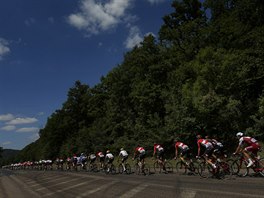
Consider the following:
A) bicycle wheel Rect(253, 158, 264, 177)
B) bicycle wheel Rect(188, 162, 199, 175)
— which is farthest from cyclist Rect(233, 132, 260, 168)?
bicycle wheel Rect(188, 162, 199, 175)

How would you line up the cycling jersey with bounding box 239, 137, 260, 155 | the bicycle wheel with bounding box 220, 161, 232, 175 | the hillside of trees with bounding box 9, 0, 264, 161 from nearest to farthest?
the cycling jersey with bounding box 239, 137, 260, 155
the bicycle wheel with bounding box 220, 161, 232, 175
the hillside of trees with bounding box 9, 0, 264, 161

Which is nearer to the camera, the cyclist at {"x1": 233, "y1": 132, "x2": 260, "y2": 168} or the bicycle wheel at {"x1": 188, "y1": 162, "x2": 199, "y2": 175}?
the cyclist at {"x1": 233, "y1": 132, "x2": 260, "y2": 168}

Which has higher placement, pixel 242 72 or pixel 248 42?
pixel 248 42

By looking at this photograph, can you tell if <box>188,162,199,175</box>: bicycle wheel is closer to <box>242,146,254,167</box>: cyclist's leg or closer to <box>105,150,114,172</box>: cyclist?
A: <box>242,146,254,167</box>: cyclist's leg

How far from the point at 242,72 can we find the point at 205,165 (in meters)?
19.1

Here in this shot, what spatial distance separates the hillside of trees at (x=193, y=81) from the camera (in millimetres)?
37281

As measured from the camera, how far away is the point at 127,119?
63.2m

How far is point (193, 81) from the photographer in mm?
45281

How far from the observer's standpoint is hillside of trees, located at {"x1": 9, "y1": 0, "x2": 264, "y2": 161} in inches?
1468

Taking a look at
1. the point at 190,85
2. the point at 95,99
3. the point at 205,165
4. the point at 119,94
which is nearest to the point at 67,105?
the point at 95,99

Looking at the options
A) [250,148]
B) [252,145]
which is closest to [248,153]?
[250,148]

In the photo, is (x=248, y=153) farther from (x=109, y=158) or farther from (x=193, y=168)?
(x=109, y=158)

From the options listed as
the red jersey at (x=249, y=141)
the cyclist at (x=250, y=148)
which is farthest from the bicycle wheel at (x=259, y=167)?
the red jersey at (x=249, y=141)

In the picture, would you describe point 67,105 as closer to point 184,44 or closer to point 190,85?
point 184,44
